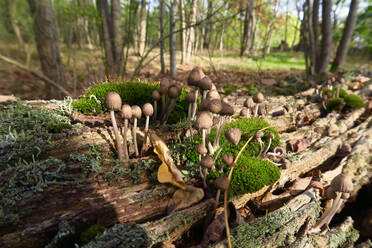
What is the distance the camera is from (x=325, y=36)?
26.6ft

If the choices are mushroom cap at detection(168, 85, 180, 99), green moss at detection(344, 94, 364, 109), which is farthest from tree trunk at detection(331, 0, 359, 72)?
mushroom cap at detection(168, 85, 180, 99)

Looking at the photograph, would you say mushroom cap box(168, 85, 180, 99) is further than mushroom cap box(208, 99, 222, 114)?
Yes

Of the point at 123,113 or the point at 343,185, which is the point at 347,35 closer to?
the point at 343,185

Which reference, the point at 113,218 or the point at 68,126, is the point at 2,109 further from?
the point at 113,218

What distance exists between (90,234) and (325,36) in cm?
987

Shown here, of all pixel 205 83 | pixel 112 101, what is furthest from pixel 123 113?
pixel 205 83

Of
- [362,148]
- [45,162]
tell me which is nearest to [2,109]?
[45,162]

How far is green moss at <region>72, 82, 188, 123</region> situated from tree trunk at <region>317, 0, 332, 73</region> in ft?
24.5

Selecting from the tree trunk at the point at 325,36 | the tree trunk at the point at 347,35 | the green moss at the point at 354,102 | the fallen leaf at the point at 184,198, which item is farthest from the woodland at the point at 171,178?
the tree trunk at the point at 347,35

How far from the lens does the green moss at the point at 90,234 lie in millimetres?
1666

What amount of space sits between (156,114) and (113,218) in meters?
1.90

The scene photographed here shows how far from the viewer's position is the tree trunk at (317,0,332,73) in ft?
25.2

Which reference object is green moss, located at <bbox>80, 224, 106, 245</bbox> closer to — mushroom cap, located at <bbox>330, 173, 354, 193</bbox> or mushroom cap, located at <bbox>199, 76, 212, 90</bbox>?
mushroom cap, located at <bbox>199, 76, 212, 90</bbox>

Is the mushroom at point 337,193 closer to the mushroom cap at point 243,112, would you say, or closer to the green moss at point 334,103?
the mushroom cap at point 243,112
